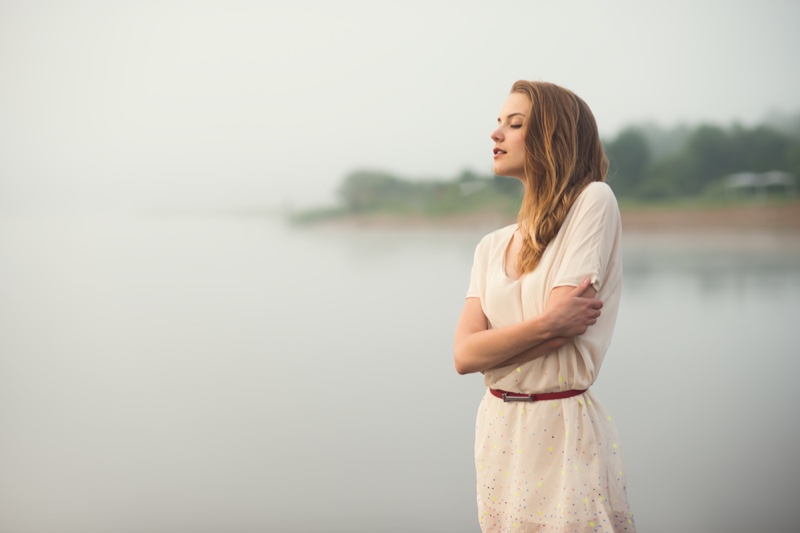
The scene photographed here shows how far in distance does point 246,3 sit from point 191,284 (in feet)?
3.32

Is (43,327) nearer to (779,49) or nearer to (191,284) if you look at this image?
(191,284)

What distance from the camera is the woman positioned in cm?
128

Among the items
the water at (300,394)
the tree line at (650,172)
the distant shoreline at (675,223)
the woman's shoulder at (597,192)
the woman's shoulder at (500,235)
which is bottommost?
Result: the water at (300,394)

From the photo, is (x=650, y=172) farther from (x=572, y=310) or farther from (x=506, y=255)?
(x=572, y=310)

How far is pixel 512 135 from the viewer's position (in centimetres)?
138

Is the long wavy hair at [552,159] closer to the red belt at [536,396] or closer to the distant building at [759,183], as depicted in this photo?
the red belt at [536,396]

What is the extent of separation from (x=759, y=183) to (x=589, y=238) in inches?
73.0

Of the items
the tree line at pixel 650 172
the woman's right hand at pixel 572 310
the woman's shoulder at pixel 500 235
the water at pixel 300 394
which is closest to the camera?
the woman's right hand at pixel 572 310

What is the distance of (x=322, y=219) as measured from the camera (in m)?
2.83

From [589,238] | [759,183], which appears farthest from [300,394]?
[759,183]

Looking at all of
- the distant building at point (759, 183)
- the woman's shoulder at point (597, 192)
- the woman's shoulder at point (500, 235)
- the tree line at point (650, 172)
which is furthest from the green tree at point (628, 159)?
the woman's shoulder at point (597, 192)

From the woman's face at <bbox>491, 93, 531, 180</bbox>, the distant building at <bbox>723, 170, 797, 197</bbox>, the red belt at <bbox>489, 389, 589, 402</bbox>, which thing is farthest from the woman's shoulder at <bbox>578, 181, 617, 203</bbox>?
the distant building at <bbox>723, 170, 797, 197</bbox>

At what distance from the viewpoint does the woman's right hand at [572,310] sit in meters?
1.24

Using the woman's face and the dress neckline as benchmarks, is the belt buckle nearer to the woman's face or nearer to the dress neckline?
the dress neckline
